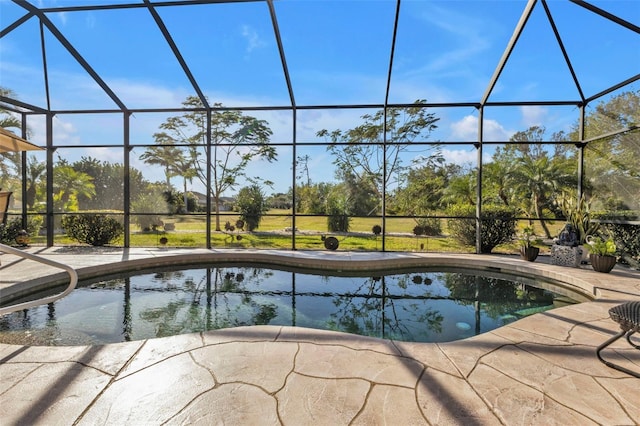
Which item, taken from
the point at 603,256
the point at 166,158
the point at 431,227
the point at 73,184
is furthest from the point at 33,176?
the point at 603,256

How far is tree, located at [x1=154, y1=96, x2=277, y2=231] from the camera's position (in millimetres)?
9836

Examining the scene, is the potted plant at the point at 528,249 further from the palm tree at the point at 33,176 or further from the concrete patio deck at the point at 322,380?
the palm tree at the point at 33,176

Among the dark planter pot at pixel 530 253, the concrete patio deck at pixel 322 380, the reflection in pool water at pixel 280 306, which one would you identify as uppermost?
the dark planter pot at pixel 530 253

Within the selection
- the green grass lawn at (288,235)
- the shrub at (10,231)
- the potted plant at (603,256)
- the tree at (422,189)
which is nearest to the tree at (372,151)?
the tree at (422,189)

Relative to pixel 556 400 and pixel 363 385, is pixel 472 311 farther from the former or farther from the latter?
pixel 363 385

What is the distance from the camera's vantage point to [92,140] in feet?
22.8

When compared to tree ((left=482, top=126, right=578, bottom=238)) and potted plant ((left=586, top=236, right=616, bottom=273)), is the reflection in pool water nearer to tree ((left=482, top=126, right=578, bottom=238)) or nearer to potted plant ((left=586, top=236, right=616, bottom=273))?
potted plant ((left=586, top=236, right=616, bottom=273))

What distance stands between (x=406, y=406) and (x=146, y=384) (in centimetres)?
155

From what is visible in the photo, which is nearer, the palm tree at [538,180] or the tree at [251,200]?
the palm tree at [538,180]

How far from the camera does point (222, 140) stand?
1024cm

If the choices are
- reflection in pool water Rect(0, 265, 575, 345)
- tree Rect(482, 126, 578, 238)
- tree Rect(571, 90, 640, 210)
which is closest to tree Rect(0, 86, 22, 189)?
reflection in pool water Rect(0, 265, 575, 345)

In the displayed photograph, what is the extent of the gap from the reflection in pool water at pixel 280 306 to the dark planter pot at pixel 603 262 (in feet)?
4.08

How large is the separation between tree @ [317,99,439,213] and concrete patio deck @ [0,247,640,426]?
24.4ft

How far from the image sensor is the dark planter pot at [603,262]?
15.7 feet
